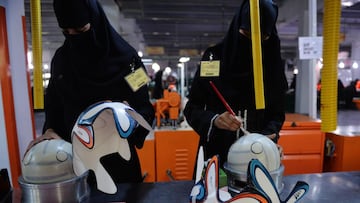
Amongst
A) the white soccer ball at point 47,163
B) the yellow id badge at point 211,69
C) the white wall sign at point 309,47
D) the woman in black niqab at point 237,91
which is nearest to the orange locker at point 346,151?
the white wall sign at point 309,47

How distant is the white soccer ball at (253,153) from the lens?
0.72 m

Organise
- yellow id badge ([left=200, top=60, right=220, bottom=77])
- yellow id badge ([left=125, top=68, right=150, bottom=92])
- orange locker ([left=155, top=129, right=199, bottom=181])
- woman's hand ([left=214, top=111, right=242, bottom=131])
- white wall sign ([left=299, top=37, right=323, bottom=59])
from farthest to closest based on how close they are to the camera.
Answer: orange locker ([left=155, top=129, right=199, bottom=181])
white wall sign ([left=299, top=37, right=323, bottom=59])
yellow id badge ([left=200, top=60, right=220, bottom=77])
yellow id badge ([left=125, top=68, right=150, bottom=92])
woman's hand ([left=214, top=111, right=242, bottom=131])

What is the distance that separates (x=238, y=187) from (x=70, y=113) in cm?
63

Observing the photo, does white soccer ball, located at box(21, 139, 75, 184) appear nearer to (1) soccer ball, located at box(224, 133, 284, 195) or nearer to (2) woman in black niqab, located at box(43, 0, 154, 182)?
(2) woman in black niqab, located at box(43, 0, 154, 182)

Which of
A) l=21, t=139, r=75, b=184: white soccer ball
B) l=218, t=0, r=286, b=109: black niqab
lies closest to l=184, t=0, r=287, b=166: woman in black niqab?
l=218, t=0, r=286, b=109: black niqab

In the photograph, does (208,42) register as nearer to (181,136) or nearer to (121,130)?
(181,136)

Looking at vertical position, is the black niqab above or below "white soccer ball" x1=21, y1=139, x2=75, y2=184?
above

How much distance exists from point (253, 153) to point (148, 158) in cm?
154

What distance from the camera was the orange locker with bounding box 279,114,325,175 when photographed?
2.13m

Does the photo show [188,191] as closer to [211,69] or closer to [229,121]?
[229,121]

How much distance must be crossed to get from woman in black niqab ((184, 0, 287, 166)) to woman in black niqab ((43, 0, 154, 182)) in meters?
0.22

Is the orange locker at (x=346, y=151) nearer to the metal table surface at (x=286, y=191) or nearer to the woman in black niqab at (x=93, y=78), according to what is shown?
the metal table surface at (x=286, y=191)

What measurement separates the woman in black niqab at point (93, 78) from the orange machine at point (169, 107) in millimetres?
1202

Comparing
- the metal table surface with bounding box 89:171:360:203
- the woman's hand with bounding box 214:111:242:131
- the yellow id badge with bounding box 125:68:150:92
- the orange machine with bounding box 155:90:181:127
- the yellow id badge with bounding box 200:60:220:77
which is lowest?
the metal table surface with bounding box 89:171:360:203
